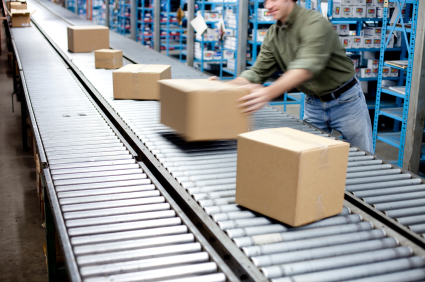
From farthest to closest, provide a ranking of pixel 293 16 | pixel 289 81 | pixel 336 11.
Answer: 1. pixel 336 11
2. pixel 293 16
3. pixel 289 81

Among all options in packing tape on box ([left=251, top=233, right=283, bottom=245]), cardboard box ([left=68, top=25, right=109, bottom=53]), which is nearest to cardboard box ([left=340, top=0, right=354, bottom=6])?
cardboard box ([left=68, top=25, right=109, bottom=53])

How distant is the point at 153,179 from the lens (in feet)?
8.25

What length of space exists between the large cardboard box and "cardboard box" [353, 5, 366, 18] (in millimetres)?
5709

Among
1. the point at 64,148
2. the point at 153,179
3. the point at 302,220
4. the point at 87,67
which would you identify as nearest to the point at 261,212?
the point at 302,220

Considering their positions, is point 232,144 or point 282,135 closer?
point 282,135

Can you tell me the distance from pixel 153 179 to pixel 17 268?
90.9 inches

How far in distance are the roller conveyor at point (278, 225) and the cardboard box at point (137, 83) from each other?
1.05 meters

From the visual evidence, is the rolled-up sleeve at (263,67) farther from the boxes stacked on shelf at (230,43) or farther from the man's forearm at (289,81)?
the boxes stacked on shelf at (230,43)

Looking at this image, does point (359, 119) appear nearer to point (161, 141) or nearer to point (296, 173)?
point (161, 141)

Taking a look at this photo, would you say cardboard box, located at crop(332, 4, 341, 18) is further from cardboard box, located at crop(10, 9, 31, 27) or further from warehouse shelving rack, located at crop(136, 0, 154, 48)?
warehouse shelving rack, located at crop(136, 0, 154, 48)

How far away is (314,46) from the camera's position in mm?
2705

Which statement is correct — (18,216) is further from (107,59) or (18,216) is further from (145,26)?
(145,26)

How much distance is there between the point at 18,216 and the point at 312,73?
379cm

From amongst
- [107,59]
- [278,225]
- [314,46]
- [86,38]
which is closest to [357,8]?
[107,59]
